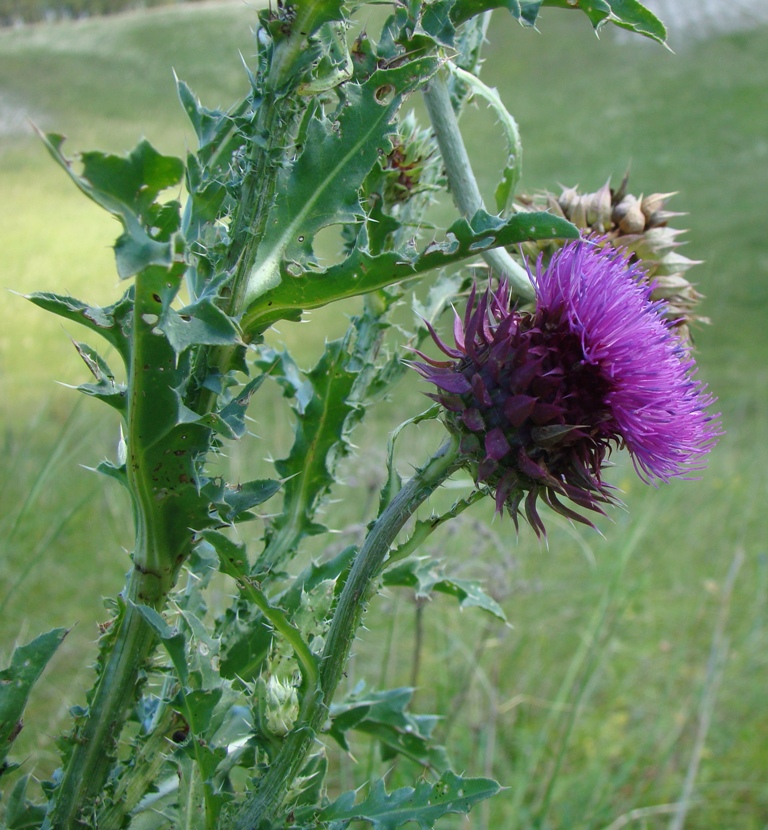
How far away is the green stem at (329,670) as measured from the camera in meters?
1.10

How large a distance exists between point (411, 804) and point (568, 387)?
0.73 m

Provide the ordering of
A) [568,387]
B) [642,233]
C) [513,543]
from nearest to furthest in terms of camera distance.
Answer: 1. [568,387]
2. [642,233]
3. [513,543]

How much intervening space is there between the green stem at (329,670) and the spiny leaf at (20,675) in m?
0.40

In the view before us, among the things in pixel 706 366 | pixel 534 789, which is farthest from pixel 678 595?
pixel 706 366

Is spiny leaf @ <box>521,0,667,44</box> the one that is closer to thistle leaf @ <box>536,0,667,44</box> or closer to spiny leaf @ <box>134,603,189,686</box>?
thistle leaf @ <box>536,0,667,44</box>

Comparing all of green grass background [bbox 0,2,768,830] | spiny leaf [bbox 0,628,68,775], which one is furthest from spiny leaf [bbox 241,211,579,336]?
spiny leaf [bbox 0,628,68,775]

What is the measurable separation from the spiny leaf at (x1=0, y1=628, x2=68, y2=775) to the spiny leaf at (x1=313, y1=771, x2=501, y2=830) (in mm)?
514

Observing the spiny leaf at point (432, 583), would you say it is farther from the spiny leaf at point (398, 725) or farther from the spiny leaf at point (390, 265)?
the spiny leaf at point (390, 265)

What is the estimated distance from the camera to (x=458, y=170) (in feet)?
4.51

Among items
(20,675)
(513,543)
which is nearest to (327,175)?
(20,675)

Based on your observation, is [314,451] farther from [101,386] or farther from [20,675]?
[20,675]

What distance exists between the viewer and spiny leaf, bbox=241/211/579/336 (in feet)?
3.43

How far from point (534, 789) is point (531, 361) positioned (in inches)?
90.3

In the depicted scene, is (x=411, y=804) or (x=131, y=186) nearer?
(x=131, y=186)
